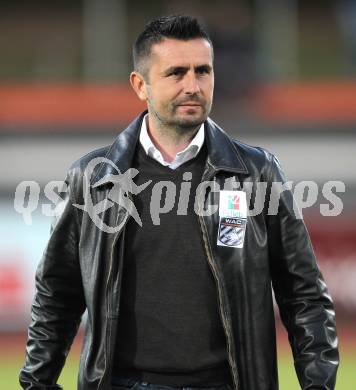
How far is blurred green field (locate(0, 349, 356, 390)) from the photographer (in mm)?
8141

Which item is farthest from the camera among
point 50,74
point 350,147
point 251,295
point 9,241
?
point 50,74

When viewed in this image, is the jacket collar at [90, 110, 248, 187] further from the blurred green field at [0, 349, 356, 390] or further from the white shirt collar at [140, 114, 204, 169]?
the blurred green field at [0, 349, 356, 390]

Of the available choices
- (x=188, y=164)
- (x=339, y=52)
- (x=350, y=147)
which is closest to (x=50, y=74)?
(x=339, y=52)

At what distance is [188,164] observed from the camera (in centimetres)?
344

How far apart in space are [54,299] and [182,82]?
853 mm

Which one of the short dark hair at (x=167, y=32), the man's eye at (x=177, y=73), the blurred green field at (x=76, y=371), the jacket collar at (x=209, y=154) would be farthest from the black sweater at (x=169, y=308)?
the blurred green field at (x=76, y=371)

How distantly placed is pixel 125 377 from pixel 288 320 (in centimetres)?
55

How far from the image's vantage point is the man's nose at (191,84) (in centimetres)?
332

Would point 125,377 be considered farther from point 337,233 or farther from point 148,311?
point 337,233

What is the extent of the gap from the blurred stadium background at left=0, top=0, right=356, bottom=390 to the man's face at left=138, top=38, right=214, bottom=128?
15.9 feet

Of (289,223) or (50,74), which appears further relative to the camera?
(50,74)

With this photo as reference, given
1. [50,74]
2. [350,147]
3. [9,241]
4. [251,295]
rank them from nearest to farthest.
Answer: [251,295], [9,241], [350,147], [50,74]

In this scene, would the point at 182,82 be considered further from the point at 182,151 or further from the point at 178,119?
the point at 182,151

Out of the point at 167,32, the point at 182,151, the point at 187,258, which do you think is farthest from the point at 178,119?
the point at 187,258
